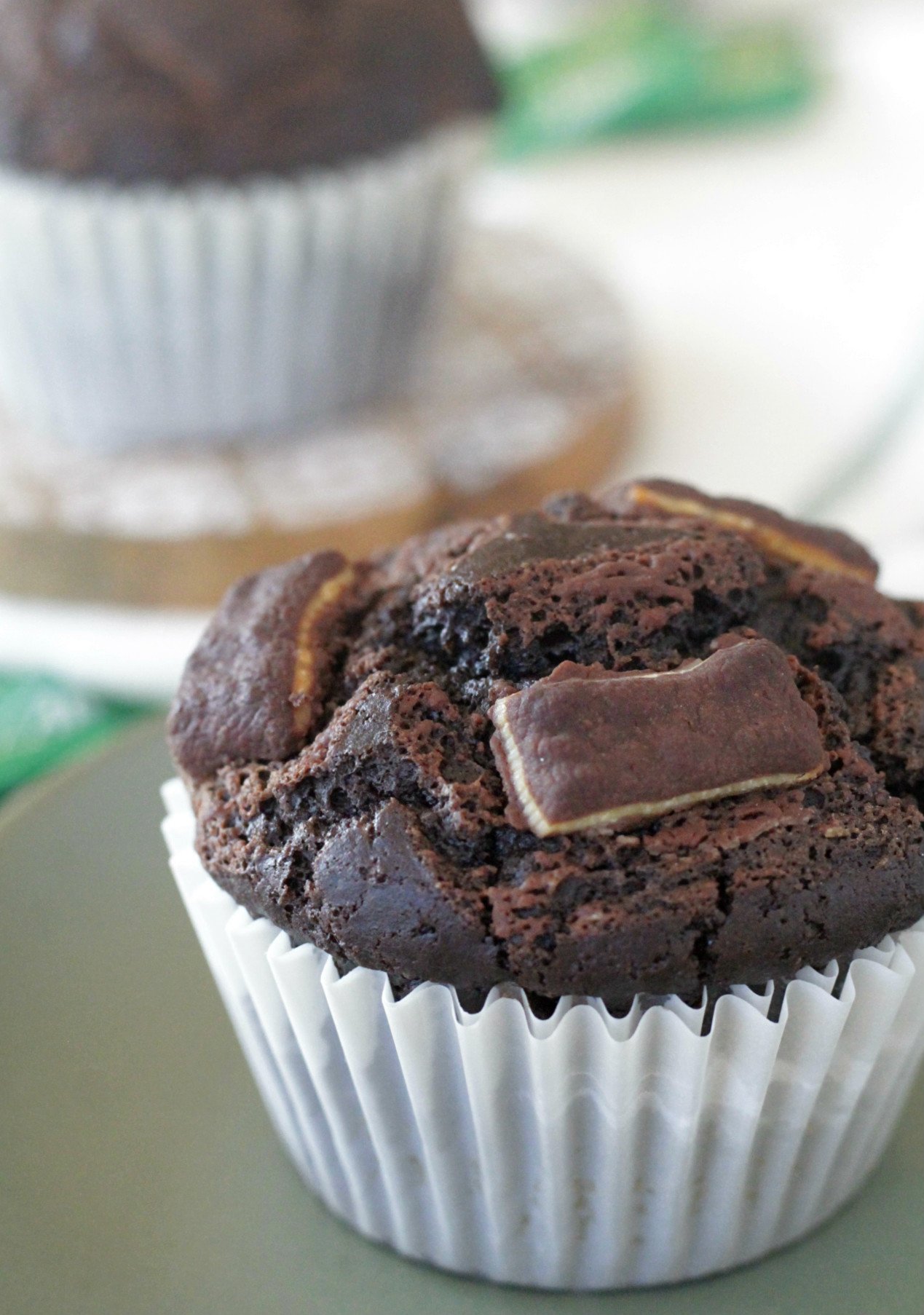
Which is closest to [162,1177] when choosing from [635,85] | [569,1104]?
[569,1104]

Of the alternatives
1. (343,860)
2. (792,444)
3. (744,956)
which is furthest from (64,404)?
(744,956)

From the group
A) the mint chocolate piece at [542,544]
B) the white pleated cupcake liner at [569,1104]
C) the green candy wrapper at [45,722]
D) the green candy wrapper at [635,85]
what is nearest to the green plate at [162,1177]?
the white pleated cupcake liner at [569,1104]

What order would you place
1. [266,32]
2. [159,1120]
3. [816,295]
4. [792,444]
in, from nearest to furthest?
[159,1120] → [266,32] → [792,444] → [816,295]

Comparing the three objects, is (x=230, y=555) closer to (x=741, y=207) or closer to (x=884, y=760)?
(x=884, y=760)

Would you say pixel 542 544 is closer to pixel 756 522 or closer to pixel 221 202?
pixel 756 522

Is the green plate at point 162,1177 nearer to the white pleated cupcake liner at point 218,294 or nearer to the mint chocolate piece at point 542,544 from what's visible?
the mint chocolate piece at point 542,544

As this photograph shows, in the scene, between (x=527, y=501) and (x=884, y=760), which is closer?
(x=884, y=760)

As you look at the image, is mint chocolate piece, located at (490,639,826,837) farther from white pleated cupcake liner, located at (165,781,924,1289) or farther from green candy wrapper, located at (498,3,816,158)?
green candy wrapper, located at (498,3,816,158)
